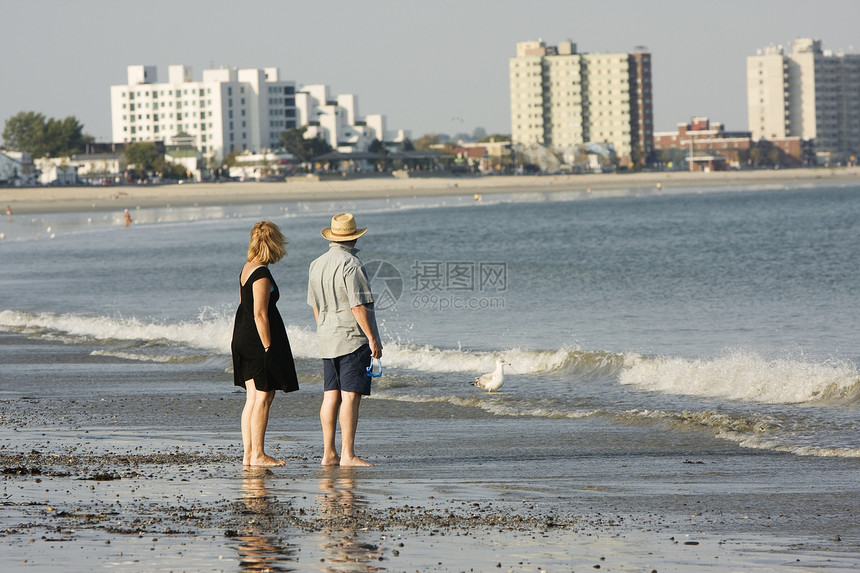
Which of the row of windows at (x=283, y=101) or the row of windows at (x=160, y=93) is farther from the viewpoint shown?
the row of windows at (x=283, y=101)

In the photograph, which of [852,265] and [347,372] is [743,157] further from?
[347,372]

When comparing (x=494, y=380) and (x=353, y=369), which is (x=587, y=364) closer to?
(x=494, y=380)

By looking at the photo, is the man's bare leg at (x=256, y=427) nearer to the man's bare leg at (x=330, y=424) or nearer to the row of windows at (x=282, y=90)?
the man's bare leg at (x=330, y=424)

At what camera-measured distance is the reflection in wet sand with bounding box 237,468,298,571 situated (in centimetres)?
476

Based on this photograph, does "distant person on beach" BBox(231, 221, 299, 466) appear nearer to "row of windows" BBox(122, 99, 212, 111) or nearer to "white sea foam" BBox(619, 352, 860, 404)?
"white sea foam" BBox(619, 352, 860, 404)

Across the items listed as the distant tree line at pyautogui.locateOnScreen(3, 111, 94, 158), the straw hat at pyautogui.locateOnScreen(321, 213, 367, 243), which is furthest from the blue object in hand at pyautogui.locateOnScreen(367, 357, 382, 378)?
the distant tree line at pyautogui.locateOnScreen(3, 111, 94, 158)

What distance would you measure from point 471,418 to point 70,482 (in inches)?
157

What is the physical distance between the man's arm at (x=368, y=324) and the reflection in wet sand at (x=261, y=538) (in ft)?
3.79

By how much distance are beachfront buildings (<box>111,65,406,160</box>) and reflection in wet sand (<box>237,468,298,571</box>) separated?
164619 millimetres

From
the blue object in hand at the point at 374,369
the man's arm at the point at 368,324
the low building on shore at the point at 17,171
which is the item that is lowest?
the blue object in hand at the point at 374,369

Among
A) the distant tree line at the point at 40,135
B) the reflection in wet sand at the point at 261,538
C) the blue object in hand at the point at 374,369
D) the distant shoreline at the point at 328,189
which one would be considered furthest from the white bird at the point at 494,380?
the distant tree line at the point at 40,135

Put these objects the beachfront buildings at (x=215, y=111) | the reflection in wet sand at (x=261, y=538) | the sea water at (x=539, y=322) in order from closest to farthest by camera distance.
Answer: the reflection in wet sand at (x=261, y=538) → the sea water at (x=539, y=322) → the beachfront buildings at (x=215, y=111)

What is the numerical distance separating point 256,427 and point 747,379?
18.5ft

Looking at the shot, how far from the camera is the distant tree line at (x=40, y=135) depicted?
138 meters
